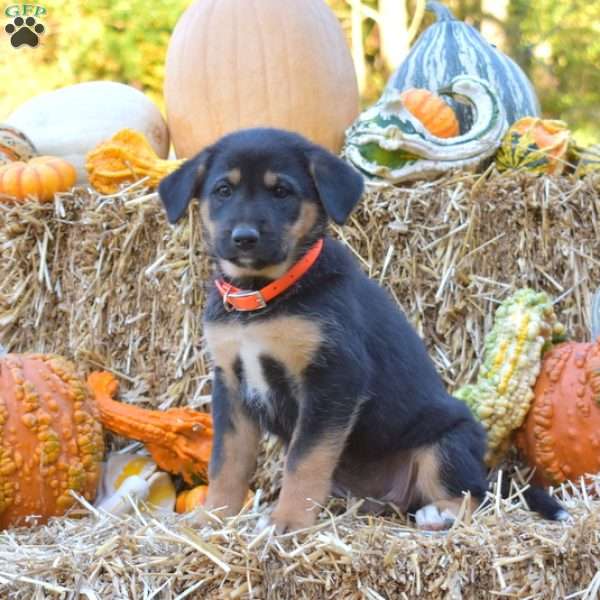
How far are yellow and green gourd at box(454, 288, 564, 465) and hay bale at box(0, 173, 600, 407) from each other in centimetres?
23

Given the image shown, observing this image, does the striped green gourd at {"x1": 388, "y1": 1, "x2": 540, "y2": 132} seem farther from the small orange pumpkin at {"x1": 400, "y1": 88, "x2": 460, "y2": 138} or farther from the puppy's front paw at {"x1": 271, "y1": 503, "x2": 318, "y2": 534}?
the puppy's front paw at {"x1": 271, "y1": 503, "x2": 318, "y2": 534}

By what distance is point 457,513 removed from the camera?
3.38 m

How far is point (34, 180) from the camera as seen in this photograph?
4.76 m

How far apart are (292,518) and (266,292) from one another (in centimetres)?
78

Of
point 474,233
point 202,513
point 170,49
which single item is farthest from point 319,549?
point 170,49

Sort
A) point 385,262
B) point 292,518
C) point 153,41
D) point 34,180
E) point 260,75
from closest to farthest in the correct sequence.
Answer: point 292,518
point 385,262
point 34,180
point 260,75
point 153,41

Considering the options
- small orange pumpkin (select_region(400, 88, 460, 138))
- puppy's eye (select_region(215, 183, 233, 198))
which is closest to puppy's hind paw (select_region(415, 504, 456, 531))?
puppy's eye (select_region(215, 183, 233, 198))

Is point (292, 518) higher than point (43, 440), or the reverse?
point (292, 518)

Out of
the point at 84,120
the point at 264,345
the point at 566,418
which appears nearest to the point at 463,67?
the point at 84,120

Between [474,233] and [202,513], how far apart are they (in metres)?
1.98

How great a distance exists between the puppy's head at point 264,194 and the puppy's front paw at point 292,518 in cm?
80

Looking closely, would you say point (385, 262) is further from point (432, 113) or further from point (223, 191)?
point (223, 191)

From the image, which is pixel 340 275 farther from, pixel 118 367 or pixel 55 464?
pixel 118 367

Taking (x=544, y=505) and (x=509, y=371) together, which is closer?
(x=544, y=505)
